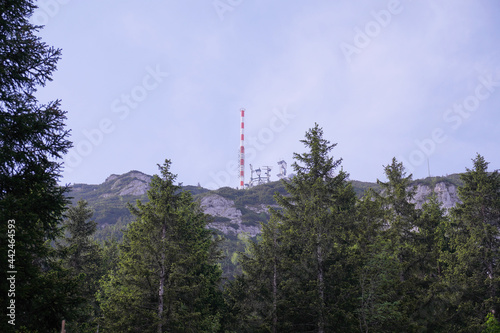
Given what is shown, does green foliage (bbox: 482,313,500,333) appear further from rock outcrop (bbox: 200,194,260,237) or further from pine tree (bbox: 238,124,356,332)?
rock outcrop (bbox: 200,194,260,237)

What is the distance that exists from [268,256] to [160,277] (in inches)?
261

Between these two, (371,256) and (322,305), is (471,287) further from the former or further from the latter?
(322,305)

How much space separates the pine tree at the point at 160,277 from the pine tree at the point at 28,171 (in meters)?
7.71

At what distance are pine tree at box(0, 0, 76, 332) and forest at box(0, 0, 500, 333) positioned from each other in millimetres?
33

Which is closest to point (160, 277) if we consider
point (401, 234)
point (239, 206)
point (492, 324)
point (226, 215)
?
point (492, 324)

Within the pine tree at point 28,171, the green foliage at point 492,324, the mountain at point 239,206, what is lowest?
the green foliage at point 492,324

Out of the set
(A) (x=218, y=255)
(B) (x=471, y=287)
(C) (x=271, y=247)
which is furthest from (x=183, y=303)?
(B) (x=471, y=287)

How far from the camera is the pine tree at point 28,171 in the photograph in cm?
739

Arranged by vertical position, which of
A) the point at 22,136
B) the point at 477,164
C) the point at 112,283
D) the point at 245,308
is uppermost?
the point at 477,164

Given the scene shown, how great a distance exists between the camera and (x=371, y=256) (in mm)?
19156

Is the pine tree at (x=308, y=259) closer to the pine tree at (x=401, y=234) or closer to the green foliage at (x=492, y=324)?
the pine tree at (x=401, y=234)

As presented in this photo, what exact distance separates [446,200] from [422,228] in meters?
134

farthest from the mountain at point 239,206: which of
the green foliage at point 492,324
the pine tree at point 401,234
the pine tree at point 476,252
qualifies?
the green foliage at point 492,324

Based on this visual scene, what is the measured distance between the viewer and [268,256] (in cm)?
2005
